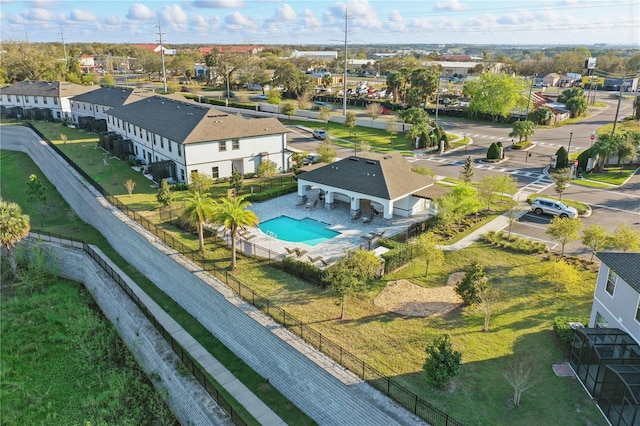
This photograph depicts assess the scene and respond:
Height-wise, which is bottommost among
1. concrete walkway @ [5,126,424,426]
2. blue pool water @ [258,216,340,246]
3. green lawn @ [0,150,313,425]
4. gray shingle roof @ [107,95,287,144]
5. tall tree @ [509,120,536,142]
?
green lawn @ [0,150,313,425]

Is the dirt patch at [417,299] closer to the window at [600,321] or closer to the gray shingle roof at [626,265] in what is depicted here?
the window at [600,321]

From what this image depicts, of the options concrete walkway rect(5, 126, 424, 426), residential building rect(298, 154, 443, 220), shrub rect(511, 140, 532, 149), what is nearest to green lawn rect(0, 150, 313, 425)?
concrete walkway rect(5, 126, 424, 426)

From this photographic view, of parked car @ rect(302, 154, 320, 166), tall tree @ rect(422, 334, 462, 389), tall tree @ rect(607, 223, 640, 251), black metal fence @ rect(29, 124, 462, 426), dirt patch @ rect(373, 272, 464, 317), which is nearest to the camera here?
black metal fence @ rect(29, 124, 462, 426)

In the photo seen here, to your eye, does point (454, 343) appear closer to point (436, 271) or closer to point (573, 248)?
point (436, 271)

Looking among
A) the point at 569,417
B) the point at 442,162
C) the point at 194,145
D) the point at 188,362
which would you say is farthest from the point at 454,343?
the point at 442,162

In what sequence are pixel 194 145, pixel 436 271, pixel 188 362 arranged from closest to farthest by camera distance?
pixel 188 362
pixel 436 271
pixel 194 145

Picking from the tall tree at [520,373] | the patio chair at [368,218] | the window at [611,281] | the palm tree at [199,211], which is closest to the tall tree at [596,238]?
the window at [611,281]

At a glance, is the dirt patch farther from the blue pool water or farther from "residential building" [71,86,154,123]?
"residential building" [71,86,154,123]
